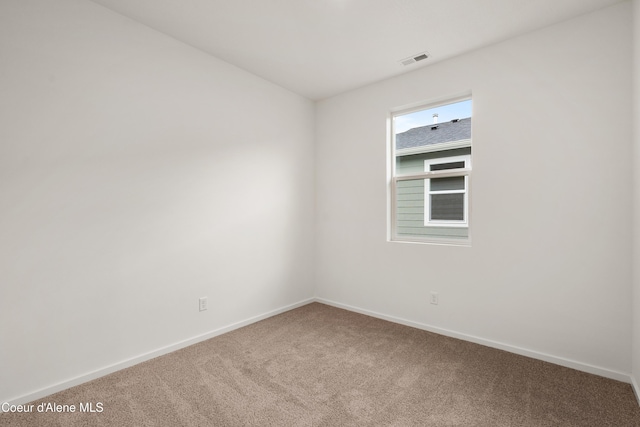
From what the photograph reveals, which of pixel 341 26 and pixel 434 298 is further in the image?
pixel 434 298

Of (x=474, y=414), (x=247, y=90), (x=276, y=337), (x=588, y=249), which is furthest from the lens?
(x=247, y=90)

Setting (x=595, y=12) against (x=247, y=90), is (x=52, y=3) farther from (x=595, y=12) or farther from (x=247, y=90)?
(x=595, y=12)

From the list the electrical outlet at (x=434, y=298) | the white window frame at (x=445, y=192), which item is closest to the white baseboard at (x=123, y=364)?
the electrical outlet at (x=434, y=298)

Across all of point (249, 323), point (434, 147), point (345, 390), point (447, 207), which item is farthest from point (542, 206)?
point (249, 323)

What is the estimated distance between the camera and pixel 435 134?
3193 millimetres

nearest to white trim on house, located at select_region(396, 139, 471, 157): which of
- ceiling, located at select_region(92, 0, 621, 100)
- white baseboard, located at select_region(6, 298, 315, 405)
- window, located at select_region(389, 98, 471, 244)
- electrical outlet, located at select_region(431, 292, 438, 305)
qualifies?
window, located at select_region(389, 98, 471, 244)

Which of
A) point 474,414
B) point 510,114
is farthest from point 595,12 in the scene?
point 474,414

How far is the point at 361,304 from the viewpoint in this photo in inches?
143

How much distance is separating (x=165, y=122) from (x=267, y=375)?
2265 mm

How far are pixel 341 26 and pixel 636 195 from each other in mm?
2500

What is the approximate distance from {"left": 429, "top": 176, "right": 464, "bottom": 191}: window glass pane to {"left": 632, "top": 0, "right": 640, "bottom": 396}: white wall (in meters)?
1.22

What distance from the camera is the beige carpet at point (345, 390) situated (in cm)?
174

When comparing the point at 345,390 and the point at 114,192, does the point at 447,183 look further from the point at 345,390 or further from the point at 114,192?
the point at 114,192

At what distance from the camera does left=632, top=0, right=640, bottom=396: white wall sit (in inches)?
76.4
